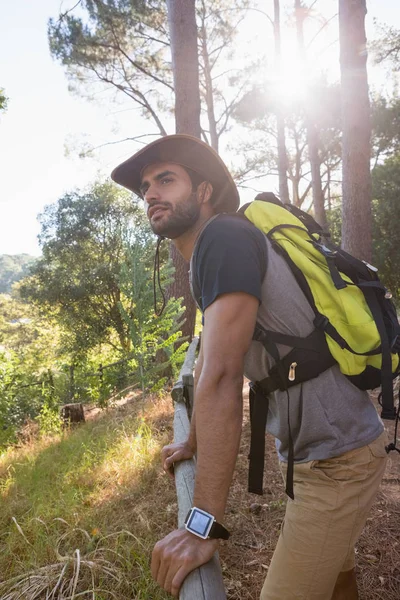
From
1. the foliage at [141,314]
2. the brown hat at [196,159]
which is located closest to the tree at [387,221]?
the foliage at [141,314]

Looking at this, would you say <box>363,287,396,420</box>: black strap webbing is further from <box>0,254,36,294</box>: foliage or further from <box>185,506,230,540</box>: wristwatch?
<box>0,254,36,294</box>: foliage

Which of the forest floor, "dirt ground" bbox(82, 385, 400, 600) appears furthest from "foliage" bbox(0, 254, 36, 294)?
"dirt ground" bbox(82, 385, 400, 600)

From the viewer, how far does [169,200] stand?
67.6 inches

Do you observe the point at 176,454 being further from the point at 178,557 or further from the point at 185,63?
the point at 185,63

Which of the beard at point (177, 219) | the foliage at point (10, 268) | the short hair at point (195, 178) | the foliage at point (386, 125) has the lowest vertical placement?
the foliage at point (10, 268)

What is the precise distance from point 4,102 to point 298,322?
1177 cm

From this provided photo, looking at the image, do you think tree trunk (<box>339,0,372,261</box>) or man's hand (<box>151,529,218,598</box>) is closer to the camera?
man's hand (<box>151,529,218,598</box>)

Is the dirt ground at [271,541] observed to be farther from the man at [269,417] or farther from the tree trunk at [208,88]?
the tree trunk at [208,88]

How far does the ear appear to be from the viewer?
1777 mm

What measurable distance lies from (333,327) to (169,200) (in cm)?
85

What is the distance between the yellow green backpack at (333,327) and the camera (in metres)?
1.35

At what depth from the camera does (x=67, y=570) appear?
2.37 m

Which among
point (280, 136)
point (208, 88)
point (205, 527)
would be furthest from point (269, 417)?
point (208, 88)

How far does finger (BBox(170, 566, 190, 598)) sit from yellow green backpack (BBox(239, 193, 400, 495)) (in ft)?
1.73
